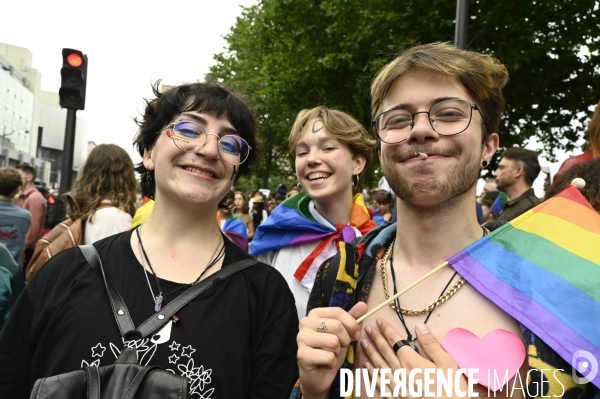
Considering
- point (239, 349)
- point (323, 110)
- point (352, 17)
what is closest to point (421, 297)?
point (239, 349)

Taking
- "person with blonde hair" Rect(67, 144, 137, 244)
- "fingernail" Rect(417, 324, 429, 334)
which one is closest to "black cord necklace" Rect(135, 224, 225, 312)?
"fingernail" Rect(417, 324, 429, 334)

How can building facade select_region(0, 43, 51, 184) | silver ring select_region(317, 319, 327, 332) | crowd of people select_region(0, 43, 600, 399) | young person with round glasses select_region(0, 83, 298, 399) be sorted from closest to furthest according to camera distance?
silver ring select_region(317, 319, 327, 332) → crowd of people select_region(0, 43, 600, 399) → young person with round glasses select_region(0, 83, 298, 399) → building facade select_region(0, 43, 51, 184)

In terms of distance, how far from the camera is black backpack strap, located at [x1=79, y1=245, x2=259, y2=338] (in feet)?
5.88

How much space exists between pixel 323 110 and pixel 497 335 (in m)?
2.04

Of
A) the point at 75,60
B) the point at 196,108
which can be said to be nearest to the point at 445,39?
the point at 75,60

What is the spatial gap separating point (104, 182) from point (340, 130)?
185 centimetres

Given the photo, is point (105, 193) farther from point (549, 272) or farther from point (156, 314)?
point (549, 272)

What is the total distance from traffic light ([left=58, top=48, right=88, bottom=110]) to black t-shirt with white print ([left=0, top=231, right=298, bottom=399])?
4435mm

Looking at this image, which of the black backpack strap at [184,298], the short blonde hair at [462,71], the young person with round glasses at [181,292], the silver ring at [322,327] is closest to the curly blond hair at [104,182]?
the young person with round glasses at [181,292]

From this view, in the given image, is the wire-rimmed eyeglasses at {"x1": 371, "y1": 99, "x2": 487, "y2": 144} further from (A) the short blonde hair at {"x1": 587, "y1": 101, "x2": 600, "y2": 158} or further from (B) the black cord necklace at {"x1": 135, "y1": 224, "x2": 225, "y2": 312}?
(A) the short blonde hair at {"x1": 587, "y1": 101, "x2": 600, "y2": 158}

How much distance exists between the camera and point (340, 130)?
323 centimetres

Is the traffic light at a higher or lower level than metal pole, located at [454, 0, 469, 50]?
lower

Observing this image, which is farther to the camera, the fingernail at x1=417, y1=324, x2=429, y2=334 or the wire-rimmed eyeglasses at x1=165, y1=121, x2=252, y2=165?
the wire-rimmed eyeglasses at x1=165, y1=121, x2=252, y2=165

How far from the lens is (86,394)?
1.63m
